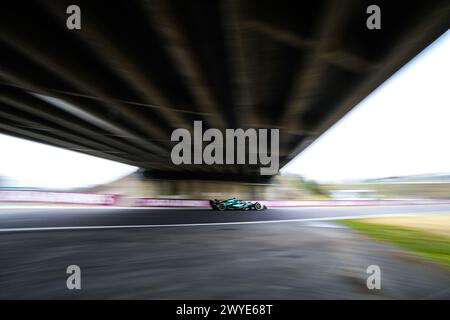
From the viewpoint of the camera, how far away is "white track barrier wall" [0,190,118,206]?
22.5 metres

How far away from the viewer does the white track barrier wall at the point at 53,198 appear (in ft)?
73.9

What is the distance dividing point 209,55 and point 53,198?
23.5 metres

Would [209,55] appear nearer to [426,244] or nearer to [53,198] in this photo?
[426,244]

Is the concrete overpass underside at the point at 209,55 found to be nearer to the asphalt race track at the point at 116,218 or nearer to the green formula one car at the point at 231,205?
the asphalt race track at the point at 116,218

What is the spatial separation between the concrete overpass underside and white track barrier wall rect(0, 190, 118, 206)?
14.2 metres

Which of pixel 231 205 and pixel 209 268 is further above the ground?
pixel 209 268

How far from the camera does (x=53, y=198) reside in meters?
24.3

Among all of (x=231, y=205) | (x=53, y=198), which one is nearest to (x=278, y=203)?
(x=231, y=205)

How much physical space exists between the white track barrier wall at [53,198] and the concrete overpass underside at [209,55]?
14.2 meters

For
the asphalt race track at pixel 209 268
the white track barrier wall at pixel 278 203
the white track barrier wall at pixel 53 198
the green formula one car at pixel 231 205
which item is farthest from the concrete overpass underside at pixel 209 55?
the white track barrier wall at pixel 278 203

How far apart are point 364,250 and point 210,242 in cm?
401

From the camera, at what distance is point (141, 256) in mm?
5785

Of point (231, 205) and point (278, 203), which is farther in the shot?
point (278, 203)
